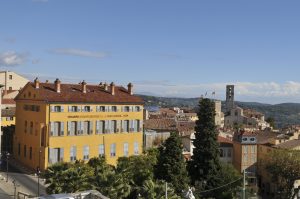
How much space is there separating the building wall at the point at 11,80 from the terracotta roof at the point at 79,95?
3542 cm

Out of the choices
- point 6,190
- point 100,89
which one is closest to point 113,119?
point 100,89

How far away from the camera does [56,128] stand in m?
60.4

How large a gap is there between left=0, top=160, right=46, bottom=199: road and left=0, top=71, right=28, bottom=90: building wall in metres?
39.8

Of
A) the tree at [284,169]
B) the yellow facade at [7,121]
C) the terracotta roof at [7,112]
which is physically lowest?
the tree at [284,169]

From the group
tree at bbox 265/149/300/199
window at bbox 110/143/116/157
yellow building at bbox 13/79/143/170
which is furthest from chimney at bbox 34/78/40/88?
tree at bbox 265/149/300/199

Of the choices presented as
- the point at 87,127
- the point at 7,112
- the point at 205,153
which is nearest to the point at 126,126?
the point at 87,127

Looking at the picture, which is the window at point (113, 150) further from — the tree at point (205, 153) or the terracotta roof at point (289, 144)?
the terracotta roof at point (289, 144)

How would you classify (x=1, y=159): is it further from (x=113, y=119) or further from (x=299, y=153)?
(x=299, y=153)

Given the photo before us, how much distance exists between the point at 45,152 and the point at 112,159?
11001mm

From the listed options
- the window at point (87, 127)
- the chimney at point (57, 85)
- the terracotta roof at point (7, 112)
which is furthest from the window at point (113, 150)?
the terracotta roof at point (7, 112)

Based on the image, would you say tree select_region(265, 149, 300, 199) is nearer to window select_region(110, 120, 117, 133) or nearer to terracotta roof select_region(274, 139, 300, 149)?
terracotta roof select_region(274, 139, 300, 149)

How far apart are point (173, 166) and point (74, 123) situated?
16339mm

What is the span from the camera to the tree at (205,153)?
197ft

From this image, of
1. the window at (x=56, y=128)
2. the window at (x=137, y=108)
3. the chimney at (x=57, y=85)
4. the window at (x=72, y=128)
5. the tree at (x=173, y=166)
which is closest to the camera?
the tree at (x=173, y=166)
